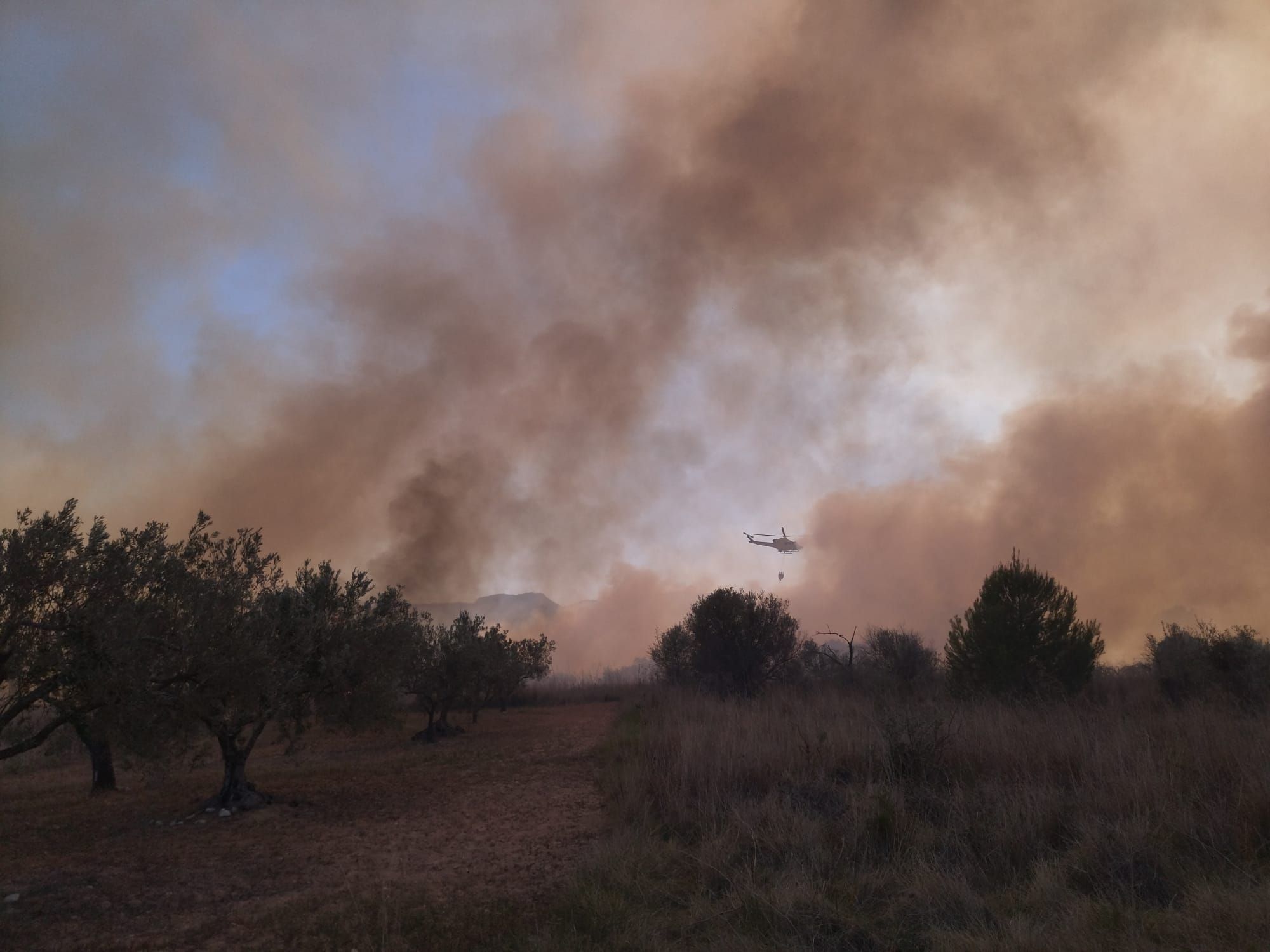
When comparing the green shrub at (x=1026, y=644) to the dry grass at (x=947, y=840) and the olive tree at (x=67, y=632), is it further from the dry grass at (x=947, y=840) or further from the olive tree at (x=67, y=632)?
the olive tree at (x=67, y=632)

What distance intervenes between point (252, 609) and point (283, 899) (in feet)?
21.0

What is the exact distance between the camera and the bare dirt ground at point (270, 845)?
748 centimetres

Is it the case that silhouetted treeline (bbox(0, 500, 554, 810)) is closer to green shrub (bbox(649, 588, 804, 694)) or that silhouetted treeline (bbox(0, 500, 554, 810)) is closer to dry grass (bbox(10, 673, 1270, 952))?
Result: dry grass (bbox(10, 673, 1270, 952))

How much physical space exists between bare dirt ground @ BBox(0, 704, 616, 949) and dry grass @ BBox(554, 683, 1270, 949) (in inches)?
72.0

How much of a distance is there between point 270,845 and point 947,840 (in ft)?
34.0

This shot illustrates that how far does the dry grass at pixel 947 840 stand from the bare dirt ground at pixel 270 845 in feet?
6.00

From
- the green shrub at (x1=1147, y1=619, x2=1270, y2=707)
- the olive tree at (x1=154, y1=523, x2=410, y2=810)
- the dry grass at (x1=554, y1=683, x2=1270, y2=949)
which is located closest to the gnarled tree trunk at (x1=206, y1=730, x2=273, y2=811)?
the olive tree at (x1=154, y1=523, x2=410, y2=810)

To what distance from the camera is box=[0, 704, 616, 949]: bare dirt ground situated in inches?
294

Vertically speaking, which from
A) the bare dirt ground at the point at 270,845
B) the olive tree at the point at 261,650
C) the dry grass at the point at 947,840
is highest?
the olive tree at the point at 261,650

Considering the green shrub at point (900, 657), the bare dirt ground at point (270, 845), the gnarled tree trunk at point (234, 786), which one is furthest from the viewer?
the green shrub at point (900, 657)

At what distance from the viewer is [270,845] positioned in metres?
10.5

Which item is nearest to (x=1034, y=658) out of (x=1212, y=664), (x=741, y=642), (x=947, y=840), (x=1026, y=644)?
(x=1026, y=644)

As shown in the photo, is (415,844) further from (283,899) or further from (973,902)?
(973,902)

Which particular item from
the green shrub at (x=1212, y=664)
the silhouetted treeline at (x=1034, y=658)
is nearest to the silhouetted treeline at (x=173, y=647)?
the silhouetted treeline at (x=1034, y=658)
